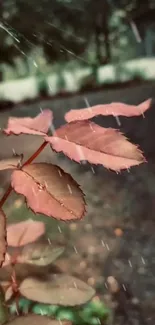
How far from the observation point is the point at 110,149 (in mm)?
348

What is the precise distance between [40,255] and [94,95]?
50 cm

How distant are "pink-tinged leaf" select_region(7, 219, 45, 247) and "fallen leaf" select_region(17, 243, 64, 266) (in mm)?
10

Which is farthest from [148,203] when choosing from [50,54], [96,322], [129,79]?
[50,54]

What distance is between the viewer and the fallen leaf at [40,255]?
48cm

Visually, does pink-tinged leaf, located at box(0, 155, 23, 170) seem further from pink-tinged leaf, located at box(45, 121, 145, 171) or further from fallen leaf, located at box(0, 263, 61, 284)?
fallen leaf, located at box(0, 263, 61, 284)

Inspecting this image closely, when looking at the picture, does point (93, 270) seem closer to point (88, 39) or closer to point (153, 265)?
point (153, 265)

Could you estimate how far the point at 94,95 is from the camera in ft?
3.05

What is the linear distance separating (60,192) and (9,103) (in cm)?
68

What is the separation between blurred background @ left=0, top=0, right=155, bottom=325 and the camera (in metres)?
0.53

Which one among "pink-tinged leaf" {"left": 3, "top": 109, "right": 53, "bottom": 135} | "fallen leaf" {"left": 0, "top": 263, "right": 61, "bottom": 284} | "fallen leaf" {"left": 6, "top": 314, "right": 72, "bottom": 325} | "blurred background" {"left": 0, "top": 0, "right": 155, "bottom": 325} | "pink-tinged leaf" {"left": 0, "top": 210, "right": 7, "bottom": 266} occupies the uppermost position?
"pink-tinged leaf" {"left": 3, "top": 109, "right": 53, "bottom": 135}

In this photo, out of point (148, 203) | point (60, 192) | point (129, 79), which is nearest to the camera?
point (60, 192)

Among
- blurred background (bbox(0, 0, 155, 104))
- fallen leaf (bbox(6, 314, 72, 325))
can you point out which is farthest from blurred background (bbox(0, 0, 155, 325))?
fallen leaf (bbox(6, 314, 72, 325))

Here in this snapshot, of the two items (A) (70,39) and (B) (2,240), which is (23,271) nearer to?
(B) (2,240)

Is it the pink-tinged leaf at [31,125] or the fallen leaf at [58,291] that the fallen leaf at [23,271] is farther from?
the pink-tinged leaf at [31,125]
